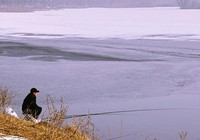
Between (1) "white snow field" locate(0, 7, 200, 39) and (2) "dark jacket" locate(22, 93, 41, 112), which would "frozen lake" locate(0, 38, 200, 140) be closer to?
(2) "dark jacket" locate(22, 93, 41, 112)

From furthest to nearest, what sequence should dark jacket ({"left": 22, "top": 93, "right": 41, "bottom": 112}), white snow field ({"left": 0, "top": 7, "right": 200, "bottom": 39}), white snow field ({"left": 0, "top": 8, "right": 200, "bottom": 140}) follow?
white snow field ({"left": 0, "top": 7, "right": 200, "bottom": 39}) < white snow field ({"left": 0, "top": 8, "right": 200, "bottom": 140}) < dark jacket ({"left": 22, "top": 93, "right": 41, "bottom": 112})

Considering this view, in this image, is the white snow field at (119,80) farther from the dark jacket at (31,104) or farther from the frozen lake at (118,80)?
the dark jacket at (31,104)

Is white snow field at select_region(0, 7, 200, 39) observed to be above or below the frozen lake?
above

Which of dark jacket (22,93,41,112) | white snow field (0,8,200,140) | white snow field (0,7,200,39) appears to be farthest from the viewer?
white snow field (0,7,200,39)

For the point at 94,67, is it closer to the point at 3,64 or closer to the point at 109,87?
the point at 3,64

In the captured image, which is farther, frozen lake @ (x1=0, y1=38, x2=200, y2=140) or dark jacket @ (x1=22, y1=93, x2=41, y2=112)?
frozen lake @ (x1=0, y1=38, x2=200, y2=140)

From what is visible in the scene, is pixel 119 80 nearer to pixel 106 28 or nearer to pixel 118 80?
pixel 118 80

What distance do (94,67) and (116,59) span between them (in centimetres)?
326

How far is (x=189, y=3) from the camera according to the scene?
113438mm

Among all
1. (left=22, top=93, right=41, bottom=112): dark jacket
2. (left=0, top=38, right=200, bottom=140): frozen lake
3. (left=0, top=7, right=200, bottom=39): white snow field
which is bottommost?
(left=22, top=93, right=41, bottom=112): dark jacket

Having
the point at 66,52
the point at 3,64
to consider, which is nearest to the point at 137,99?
the point at 3,64

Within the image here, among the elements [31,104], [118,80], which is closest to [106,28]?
[118,80]

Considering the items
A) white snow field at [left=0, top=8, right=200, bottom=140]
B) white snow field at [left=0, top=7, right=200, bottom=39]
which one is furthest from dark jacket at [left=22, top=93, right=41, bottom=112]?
white snow field at [left=0, top=7, right=200, bottom=39]

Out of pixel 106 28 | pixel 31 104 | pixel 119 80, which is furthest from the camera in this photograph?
pixel 106 28
